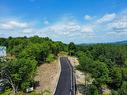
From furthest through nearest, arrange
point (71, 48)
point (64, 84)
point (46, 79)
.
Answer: point (71, 48), point (46, 79), point (64, 84)

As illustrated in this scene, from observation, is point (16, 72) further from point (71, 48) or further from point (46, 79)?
point (71, 48)

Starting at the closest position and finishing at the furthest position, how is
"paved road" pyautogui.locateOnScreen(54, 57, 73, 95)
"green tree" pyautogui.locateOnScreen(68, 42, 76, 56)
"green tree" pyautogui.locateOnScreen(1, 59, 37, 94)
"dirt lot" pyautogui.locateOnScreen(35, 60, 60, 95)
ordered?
"paved road" pyautogui.locateOnScreen(54, 57, 73, 95), "green tree" pyautogui.locateOnScreen(1, 59, 37, 94), "dirt lot" pyautogui.locateOnScreen(35, 60, 60, 95), "green tree" pyautogui.locateOnScreen(68, 42, 76, 56)

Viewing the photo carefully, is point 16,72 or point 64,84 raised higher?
point 16,72

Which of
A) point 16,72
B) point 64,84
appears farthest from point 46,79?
point 16,72

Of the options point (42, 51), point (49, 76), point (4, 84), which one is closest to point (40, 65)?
point (42, 51)

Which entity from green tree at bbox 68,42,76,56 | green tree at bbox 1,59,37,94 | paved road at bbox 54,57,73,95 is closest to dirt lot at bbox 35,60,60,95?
paved road at bbox 54,57,73,95

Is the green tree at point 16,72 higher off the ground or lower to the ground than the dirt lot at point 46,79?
higher

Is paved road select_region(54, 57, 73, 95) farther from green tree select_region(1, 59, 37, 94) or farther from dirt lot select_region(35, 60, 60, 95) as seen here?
green tree select_region(1, 59, 37, 94)

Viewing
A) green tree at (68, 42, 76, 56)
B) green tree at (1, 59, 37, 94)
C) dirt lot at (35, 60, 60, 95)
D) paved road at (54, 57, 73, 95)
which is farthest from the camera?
green tree at (68, 42, 76, 56)

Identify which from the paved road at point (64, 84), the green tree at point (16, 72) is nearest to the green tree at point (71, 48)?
the paved road at point (64, 84)

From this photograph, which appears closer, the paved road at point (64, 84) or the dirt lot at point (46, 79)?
the paved road at point (64, 84)

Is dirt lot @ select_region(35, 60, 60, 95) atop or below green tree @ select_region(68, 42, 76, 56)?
below

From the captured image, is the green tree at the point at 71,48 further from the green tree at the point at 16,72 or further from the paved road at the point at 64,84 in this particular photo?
the green tree at the point at 16,72
